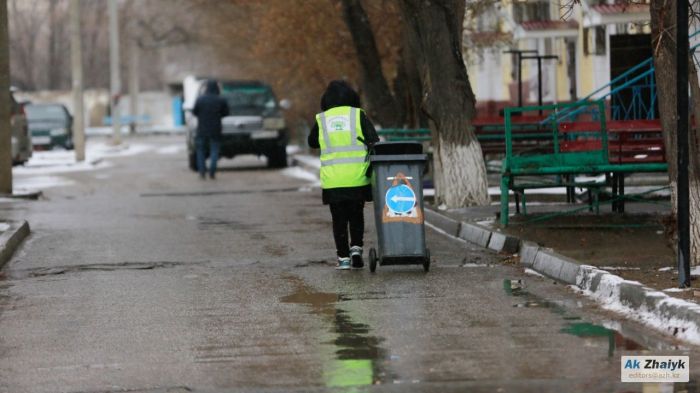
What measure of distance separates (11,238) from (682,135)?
25.3 ft

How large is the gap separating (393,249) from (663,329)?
383cm

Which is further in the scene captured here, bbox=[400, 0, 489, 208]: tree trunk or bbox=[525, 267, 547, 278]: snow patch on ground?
bbox=[400, 0, 489, 208]: tree trunk

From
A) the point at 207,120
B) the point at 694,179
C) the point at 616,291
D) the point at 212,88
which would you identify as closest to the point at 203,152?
the point at 207,120

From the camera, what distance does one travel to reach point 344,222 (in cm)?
1352

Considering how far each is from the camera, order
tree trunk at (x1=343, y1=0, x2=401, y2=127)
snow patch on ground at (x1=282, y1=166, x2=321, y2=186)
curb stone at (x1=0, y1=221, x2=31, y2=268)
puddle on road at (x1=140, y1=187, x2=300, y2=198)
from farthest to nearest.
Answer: snow patch on ground at (x1=282, y1=166, x2=321, y2=186), tree trunk at (x1=343, y1=0, x2=401, y2=127), puddle on road at (x1=140, y1=187, x2=300, y2=198), curb stone at (x1=0, y1=221, x2=31, y2=268)

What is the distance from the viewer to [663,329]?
31.1ft

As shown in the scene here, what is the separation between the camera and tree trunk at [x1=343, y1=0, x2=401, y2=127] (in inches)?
1057

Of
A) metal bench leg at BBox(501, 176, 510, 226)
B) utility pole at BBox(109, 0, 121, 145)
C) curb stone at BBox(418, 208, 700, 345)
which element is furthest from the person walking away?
utility pole at BBox(109, 0, 121, 145)

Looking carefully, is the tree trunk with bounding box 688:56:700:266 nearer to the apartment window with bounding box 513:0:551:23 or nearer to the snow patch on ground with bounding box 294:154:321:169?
the snow patch on ground with bounding box 294:154:321:169

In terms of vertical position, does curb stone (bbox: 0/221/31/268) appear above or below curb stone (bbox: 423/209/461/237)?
above

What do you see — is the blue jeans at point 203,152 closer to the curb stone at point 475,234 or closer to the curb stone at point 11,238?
the curb stone at point 11,238

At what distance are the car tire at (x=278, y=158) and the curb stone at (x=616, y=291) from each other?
67.8ft

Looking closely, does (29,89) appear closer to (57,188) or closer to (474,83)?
(474,83)

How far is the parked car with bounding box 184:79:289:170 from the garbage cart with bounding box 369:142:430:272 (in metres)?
21.2
